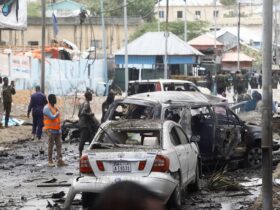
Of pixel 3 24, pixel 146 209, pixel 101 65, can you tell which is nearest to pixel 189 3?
pixel 101 65

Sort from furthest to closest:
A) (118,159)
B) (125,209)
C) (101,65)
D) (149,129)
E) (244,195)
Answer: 1. (101,65)
2. (244,195)
3. (149,129)
4. (118,159)
5. (125,209)

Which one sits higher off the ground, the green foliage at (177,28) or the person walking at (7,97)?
the green foliage at (177,28)

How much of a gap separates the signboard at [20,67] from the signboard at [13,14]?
2.41 metres

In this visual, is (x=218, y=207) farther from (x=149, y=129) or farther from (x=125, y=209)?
(x=125, y=209)

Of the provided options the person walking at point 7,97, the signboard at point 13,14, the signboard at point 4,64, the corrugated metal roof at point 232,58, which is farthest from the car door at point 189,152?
the corrugated metal roof at point 232,58

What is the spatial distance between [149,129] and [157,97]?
9.90 ft

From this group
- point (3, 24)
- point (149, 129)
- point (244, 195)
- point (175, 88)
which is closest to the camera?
point (149, 129)

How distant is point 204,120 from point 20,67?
2068 cm

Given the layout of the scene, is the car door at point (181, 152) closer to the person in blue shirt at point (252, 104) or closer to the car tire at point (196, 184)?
the car tire at point (196, 184)

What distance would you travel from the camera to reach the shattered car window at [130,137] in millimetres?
10703

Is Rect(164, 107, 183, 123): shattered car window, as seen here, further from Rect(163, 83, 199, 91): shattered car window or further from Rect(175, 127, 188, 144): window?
Rect(163, 83, 199, 91): shattered car window

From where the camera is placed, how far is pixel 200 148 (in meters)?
14.4

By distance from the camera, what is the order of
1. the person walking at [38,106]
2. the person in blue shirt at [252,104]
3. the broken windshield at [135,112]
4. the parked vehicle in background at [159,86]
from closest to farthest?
the broken windshield at [135,112] → the person walking at [38,106] → the parked vehicle in background at [159,86] → the person in blue shirt at [252,104]

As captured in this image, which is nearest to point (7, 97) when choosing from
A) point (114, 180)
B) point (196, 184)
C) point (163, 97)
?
point (163, 97)
